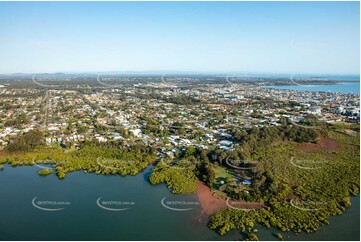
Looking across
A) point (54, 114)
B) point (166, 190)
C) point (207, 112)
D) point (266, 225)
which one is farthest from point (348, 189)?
point (54, 114)

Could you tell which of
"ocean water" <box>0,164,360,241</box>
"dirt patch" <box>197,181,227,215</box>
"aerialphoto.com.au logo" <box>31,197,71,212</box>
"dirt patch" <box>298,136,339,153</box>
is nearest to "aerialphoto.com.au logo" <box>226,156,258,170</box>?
"dirt patch" <box>197,181,227,215</box>

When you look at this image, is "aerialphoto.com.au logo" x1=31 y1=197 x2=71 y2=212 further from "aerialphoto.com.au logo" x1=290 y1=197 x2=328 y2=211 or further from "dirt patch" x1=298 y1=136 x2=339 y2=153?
"dirt patch" x1=298 y1=136 x2=339 y2=153

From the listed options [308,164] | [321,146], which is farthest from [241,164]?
[321,146]

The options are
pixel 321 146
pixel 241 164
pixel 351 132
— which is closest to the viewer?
pixel 241 164

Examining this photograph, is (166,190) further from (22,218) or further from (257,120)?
(257,120)

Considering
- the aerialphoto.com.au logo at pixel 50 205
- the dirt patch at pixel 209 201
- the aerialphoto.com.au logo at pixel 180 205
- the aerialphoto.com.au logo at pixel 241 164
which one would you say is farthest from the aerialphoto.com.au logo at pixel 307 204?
the aerialphoto.com.au logo at pixel 50 205

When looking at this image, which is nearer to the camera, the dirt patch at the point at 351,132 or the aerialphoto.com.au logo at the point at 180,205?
the aerialphoto.com.au logo at the point at 180,205

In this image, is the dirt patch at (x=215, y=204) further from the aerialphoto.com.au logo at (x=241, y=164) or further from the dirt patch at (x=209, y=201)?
the aerialphoto.com.au logo at (x=241, y=164)

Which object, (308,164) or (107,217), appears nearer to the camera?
(107,217)

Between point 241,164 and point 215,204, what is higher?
point 241,164

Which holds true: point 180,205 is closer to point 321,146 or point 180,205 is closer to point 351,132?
point 321,146
